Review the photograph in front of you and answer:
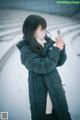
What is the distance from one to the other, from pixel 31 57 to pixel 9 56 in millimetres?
270

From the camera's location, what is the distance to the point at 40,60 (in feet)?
6.27

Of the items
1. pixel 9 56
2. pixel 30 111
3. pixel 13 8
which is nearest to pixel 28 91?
pixel 30 111

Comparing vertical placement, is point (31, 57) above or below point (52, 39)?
below

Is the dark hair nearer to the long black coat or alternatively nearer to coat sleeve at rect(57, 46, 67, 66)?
the long black coat

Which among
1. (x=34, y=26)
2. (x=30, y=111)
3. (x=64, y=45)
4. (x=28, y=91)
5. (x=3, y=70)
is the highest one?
(x=34, y=26)

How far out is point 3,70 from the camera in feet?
7.05

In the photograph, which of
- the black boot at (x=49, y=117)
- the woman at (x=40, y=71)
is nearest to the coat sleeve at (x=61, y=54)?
the woman at (x=40, y=71)

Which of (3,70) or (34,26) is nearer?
(34,26)

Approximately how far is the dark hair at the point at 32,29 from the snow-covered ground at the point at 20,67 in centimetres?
12

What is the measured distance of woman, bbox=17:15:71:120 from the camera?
193 centimetres

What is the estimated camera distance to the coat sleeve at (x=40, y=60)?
1.87 m

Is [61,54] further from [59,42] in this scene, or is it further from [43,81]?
[43,81]

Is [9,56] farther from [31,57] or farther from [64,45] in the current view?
[64,45]

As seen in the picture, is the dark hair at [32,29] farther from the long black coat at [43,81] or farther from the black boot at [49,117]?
the black boot at [49,117]
